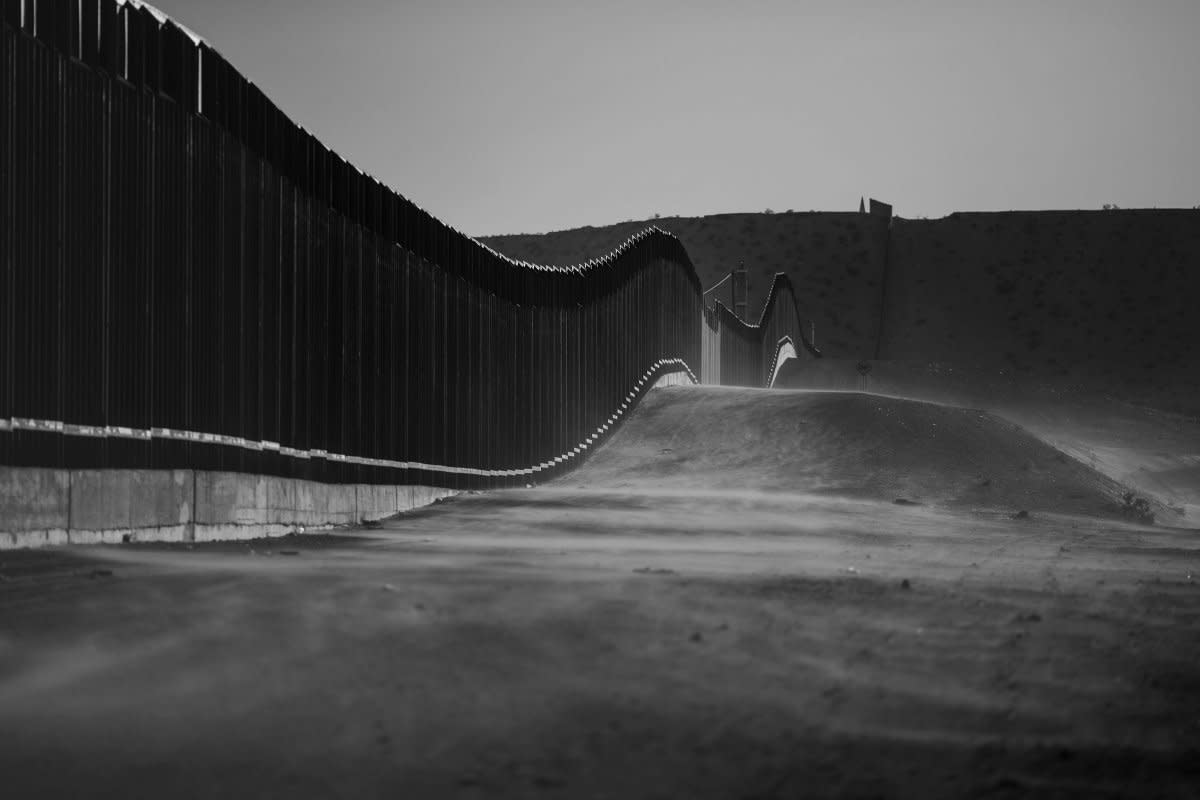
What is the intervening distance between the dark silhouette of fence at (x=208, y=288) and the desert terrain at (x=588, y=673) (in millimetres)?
1037

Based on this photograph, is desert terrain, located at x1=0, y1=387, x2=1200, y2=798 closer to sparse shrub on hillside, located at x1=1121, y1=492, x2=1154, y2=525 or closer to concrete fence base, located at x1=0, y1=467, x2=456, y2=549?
concrete fence base, located at x1=0, y1=467, x2=456, y2=549

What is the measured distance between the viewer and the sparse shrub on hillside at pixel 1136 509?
19.3 m

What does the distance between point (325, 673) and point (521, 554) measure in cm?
500

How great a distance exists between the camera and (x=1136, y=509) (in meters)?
19.9

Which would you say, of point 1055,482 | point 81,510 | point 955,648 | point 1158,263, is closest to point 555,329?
point 1055,482

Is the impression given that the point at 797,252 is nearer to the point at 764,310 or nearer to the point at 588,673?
the point at 764,310

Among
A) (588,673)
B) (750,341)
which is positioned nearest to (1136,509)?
(588,673)

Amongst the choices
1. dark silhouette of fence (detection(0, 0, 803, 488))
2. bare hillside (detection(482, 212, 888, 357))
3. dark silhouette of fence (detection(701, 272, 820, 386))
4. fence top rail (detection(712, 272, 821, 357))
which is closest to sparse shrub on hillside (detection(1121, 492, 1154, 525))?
dark silhouette of fence (detection(0, 0, 803, 488))

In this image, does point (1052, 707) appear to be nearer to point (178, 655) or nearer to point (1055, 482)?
point (178, 655)

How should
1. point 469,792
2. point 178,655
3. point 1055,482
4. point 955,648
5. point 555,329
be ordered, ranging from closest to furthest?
point 469,792 < point 178,655 < point 955,648 < point 1055,482 < point 555,329

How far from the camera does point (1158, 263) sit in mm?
95312

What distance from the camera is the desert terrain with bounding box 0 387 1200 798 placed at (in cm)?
436

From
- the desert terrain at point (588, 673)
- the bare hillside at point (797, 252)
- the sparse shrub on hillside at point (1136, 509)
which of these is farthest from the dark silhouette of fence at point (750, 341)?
the desert terrain at point (588, 673)

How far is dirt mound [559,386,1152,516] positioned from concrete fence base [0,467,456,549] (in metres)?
8.30
